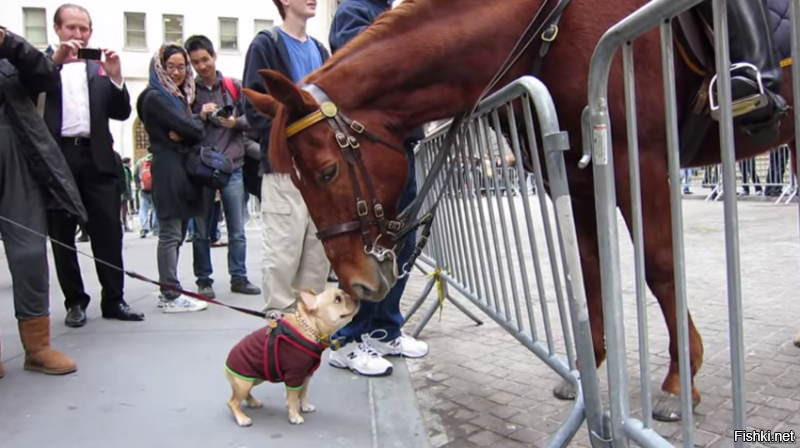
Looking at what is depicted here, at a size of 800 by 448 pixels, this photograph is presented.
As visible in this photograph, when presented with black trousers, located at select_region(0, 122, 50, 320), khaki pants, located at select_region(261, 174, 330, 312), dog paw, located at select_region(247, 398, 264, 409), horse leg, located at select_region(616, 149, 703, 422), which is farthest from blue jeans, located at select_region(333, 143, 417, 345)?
black trousers, located at select_region(0, 122, 50, 320)

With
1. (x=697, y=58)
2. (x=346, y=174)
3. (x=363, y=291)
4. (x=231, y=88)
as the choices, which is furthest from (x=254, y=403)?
(x=231, y=88)

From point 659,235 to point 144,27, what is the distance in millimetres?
32519

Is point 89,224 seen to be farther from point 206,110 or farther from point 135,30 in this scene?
point 135,30

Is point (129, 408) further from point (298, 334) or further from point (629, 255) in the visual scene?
point (629, 255)

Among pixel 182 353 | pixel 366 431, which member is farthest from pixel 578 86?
pixel 182 353

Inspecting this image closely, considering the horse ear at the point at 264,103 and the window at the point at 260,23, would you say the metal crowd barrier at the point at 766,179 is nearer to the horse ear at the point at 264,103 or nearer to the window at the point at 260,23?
the horse ear at the point at 264,103

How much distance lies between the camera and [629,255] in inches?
281

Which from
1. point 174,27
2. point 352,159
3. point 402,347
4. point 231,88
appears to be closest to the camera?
point 352,159

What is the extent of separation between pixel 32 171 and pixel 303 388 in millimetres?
1989

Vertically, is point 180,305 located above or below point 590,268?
below

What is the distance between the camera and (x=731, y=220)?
4.42 ft

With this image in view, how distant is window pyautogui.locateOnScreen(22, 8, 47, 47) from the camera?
96.5 feet

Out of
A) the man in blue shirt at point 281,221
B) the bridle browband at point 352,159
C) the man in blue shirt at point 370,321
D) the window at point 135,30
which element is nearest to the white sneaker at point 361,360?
the man in blue shirt at point 370,321

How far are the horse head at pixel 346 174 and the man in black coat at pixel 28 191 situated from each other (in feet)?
5.61
